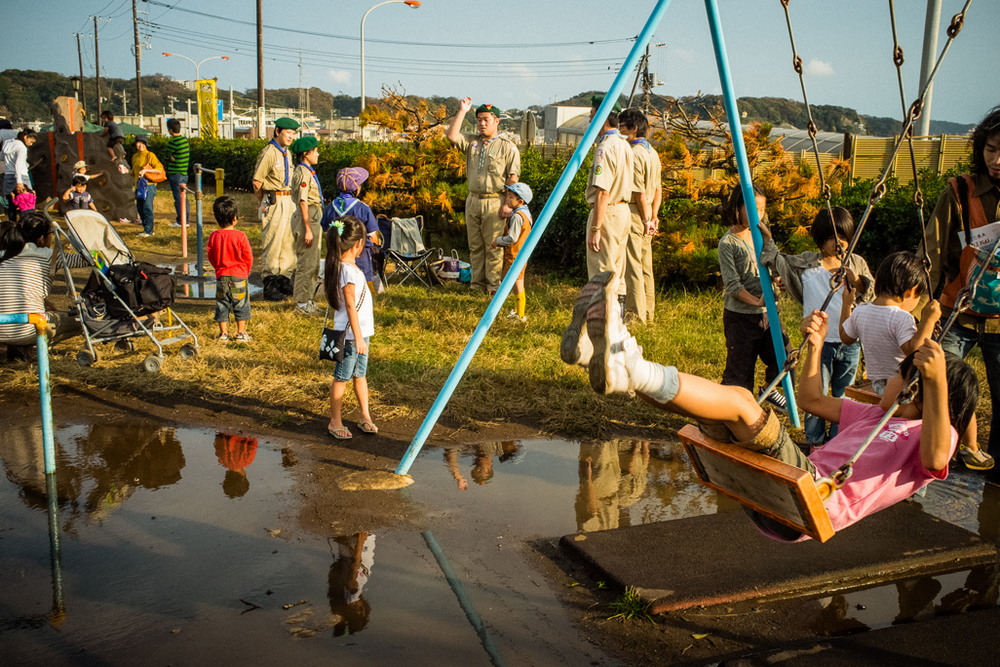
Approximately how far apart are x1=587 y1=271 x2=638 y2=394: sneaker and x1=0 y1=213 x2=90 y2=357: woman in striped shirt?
221 inches

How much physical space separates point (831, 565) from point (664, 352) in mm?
3833

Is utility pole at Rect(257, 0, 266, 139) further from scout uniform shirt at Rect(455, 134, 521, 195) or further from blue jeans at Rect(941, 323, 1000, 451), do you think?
blue jeans at Rect(941, 323, 1000, 451)

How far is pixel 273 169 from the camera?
9781 mm

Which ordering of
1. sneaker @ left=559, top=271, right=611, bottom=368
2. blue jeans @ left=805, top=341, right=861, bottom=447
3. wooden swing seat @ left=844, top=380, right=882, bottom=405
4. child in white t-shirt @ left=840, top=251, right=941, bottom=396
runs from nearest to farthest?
sneaker @ left=559, top=271, right=611, bottom=368, wooden swing seat @ left=844, top=380, right=882, bottom=405, child in white t-shirt @ left=840, top=251, right=941, bottom=396, blue jeans @ left=805, top=341, right=861, bottom=447

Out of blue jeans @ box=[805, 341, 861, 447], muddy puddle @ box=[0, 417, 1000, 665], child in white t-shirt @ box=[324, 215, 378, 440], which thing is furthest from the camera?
child in white t-shirt @ box=[324, 215, 378, 440]

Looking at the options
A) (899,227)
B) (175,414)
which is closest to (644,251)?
(899,227)

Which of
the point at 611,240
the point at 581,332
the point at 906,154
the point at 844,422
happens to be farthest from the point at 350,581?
the point at 906,154

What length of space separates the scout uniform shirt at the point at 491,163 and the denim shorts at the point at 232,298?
10.8 feet

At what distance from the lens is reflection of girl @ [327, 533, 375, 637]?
3.65 metres

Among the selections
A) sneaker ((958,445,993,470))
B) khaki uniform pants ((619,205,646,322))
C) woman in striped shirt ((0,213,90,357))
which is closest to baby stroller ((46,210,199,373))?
woman in striped shirt ((0,213,90,357))

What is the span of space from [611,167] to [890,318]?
3820 mm

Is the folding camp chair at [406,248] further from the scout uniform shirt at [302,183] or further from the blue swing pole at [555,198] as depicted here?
the blue swing pole at [555,198]

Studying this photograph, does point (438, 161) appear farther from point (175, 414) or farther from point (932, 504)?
point (932, 504)

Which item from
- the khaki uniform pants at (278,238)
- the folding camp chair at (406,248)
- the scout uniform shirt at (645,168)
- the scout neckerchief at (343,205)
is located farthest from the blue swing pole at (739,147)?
the folding camp chair at (406,248)
